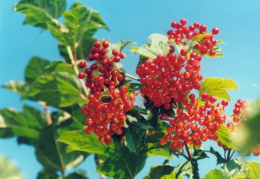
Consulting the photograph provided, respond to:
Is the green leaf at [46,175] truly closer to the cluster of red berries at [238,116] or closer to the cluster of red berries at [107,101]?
the cluster of red berries at [107,101]

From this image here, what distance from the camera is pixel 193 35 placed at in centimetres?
181

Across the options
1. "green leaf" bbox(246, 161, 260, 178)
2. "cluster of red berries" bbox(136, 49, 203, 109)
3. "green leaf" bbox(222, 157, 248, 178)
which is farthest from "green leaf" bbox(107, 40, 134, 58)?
"green leaf" bbox(246, 161, 260, 178)

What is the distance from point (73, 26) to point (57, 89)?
2.34 feet

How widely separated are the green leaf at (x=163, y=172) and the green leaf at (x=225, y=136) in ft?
1.30

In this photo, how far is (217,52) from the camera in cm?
182

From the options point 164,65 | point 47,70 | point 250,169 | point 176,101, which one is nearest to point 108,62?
point 164,65

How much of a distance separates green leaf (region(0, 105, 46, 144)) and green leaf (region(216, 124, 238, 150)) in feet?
7.32

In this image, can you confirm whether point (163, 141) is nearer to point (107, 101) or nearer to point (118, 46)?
point (107, 101)

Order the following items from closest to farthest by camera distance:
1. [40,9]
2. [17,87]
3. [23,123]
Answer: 1. [23,123]
2. [40,9]
3. [17,87]

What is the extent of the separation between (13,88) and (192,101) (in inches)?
108

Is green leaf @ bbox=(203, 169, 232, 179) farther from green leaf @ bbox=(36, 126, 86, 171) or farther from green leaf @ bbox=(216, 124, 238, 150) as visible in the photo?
green leaf @ bbox=(36, 126, 86, 171)

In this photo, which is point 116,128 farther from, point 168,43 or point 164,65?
point 168,43

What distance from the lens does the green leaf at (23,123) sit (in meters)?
3.34

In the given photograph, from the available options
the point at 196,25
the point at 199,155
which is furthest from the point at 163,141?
the point at 196,25
